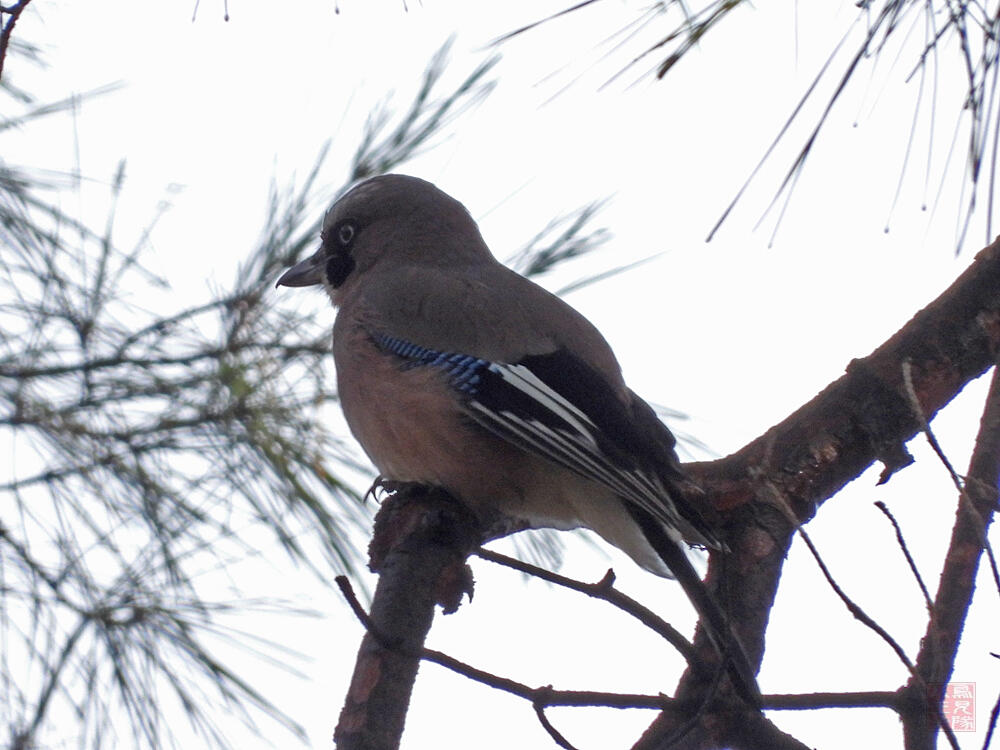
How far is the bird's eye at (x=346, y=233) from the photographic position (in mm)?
3824

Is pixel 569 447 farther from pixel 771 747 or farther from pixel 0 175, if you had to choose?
pixel 0 175

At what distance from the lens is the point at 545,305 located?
10.3ft

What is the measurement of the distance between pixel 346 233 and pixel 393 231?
0.14 metres

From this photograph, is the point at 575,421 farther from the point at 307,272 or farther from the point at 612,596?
the point at 612,596

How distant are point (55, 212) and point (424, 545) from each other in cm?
112

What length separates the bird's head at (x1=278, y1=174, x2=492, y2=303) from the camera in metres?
3.69

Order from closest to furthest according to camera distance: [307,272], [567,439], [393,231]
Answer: [567,439] → [307,272] → [393,231]

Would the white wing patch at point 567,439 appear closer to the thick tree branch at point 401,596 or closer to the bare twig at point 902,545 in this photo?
the thick tree branch at point 401,596

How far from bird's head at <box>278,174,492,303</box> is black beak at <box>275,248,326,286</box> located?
0.13 metres

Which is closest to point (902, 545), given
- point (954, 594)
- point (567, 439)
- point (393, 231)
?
point (954, 594)

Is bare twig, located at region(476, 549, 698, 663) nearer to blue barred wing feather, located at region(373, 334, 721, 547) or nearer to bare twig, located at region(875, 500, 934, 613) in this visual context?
bare twig, located at region(875, 500, 934, 613)

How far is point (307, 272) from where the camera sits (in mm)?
3264

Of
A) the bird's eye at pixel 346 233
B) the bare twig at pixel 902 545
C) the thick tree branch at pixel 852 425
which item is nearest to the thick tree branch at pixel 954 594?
the bare twig at pixel 902 545

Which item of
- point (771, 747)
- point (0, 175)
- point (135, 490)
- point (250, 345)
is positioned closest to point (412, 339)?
point (250, 345)
